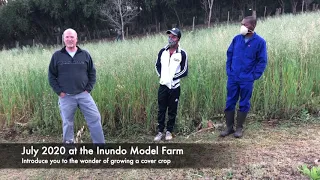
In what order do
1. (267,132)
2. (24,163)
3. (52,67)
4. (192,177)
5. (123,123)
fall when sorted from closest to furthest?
(192,177) → (52,67) → (24,163) → (267,132) → (123,123)

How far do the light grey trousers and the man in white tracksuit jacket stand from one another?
896mm

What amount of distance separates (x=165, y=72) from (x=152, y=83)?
0.80 m

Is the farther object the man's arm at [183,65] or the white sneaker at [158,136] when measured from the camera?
the white sneaker at [158,136]

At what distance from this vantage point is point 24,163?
385 cm

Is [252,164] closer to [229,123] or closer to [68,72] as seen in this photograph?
[229,123]

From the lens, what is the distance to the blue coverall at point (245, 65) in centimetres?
377

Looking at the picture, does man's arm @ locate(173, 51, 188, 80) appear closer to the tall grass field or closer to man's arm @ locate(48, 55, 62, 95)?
the tall grass field

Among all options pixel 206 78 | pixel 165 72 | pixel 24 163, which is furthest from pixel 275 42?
pixel 24 163

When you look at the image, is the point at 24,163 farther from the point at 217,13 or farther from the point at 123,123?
the point at 217,13

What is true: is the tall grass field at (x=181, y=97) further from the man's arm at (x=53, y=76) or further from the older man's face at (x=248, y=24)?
the older man's face at (x=248, y=24)

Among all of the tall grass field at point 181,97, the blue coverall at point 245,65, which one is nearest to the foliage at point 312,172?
the blue coverall at point 245,65

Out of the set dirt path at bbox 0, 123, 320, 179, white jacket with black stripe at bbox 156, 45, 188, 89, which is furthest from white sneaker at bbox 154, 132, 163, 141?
white jacket with black stripe at bbox 156, 45, 188, 89

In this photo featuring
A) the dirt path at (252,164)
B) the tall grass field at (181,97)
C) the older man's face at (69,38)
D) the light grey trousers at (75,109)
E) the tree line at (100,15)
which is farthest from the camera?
the tree line at (100,15)

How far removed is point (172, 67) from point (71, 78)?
1293 mm
